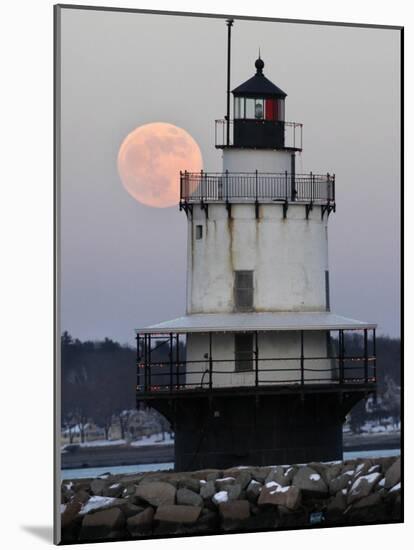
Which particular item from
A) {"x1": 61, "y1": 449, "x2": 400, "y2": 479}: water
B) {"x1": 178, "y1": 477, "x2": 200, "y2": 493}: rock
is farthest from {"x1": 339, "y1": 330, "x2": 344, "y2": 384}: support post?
{"x1": 178, "y1": 477, "x2": 200, "y2": 493}: rock

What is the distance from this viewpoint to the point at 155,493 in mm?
25781

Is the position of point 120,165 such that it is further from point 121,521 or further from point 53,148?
point 121,521

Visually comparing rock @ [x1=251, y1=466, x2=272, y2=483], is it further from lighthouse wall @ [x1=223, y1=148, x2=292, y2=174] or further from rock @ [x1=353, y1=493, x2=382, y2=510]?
lighthouse wall @ [x1=223, y1=148, x2=292, y2=174]

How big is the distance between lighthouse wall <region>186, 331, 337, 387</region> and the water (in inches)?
46.3

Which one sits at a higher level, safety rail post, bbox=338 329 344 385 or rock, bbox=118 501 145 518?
safety rail post, bbox=338 329 344 385

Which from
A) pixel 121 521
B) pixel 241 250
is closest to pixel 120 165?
pixel 241 250

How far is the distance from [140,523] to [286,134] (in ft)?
16.5

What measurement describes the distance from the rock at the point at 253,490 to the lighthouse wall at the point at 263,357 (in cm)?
153

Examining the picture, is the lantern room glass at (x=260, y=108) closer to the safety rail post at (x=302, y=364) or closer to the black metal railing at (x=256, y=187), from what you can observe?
the black metal railing at (x=256, y=187)

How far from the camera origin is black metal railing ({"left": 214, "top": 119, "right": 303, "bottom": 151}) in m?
26.7

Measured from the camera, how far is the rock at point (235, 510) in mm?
26000

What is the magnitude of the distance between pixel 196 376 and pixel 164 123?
340 cm

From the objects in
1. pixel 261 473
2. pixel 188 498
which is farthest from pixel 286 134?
pixel 188 498

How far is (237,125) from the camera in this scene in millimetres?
27344
